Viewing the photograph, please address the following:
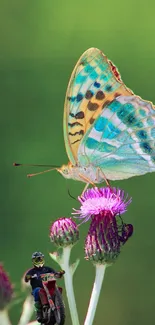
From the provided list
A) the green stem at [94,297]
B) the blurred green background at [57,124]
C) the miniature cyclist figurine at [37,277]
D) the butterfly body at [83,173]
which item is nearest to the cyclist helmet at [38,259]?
the miniature cyclist figurine at [37,277]

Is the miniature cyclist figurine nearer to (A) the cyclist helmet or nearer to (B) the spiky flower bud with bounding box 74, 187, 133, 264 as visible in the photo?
(A) the cyclist helmet

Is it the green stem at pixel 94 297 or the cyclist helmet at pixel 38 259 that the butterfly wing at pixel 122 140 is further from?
the cyclist helmet at pixel 38 259

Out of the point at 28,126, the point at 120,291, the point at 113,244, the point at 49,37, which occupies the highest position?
the point at 49,37

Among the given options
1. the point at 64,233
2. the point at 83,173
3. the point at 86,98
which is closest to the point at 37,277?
the point at 64,233

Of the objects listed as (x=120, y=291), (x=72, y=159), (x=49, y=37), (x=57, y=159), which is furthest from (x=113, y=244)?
(x=49, y=37)

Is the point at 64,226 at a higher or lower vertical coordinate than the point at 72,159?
lower

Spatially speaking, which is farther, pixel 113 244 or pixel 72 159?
pixel 72 159

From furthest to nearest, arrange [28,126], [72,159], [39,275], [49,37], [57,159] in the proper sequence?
1. [49,37]
2. [28,126]
3. [57,159]
4. [72,159]
5. [39,275]

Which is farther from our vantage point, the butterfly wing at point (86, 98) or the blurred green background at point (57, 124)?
the blurred green background at point (57, 124)

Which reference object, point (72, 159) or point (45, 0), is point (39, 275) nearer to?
point (72, 159)
